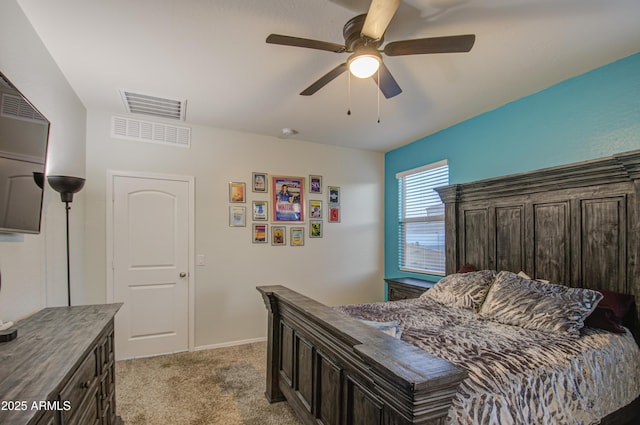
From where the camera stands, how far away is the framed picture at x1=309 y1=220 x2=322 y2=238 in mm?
4359

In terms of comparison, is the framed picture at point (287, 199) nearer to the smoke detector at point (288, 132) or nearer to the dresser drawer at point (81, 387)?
the smoke detector at point (288, 132)

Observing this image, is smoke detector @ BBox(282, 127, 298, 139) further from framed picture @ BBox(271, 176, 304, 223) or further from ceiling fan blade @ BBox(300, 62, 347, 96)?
ceiling fan blade @ BBox(300, 62, 347, 96)

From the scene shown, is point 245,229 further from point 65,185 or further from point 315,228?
point 65,185

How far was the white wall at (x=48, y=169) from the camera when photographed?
1.63 m

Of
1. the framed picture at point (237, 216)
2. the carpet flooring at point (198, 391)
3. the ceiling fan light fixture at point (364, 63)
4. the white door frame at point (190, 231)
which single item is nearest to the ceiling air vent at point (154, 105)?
the white door frame at point (190, 231)

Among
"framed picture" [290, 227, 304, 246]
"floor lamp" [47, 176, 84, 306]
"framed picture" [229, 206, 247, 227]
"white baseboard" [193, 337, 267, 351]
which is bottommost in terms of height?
"white baseboard" [193, 337, 267, 351]

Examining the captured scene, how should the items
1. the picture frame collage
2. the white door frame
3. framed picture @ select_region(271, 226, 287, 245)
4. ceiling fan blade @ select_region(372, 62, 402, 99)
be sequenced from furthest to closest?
framed picture @ select_region(271, 226, 287, 245) < the picture frame collage < the white door frame < ceiling fan blade @ select_region(372, 62, 402, 99)

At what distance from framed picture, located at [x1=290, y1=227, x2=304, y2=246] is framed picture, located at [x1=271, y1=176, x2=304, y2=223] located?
0.11m

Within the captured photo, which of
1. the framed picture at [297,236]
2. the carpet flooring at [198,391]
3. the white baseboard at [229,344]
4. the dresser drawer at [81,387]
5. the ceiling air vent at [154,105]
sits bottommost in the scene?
the white baseboard at [229,344]

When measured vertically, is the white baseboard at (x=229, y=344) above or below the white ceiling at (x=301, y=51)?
below

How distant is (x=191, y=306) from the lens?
3.62m

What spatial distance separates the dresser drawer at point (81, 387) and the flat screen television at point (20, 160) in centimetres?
75

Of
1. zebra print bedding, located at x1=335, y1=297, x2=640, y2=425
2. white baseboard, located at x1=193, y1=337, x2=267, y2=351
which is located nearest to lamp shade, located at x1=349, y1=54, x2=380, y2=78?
zebra print bedding, located at x1=335, y1=297, x2=640, y2=425

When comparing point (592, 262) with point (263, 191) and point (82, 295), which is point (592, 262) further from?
point (82, 295)
